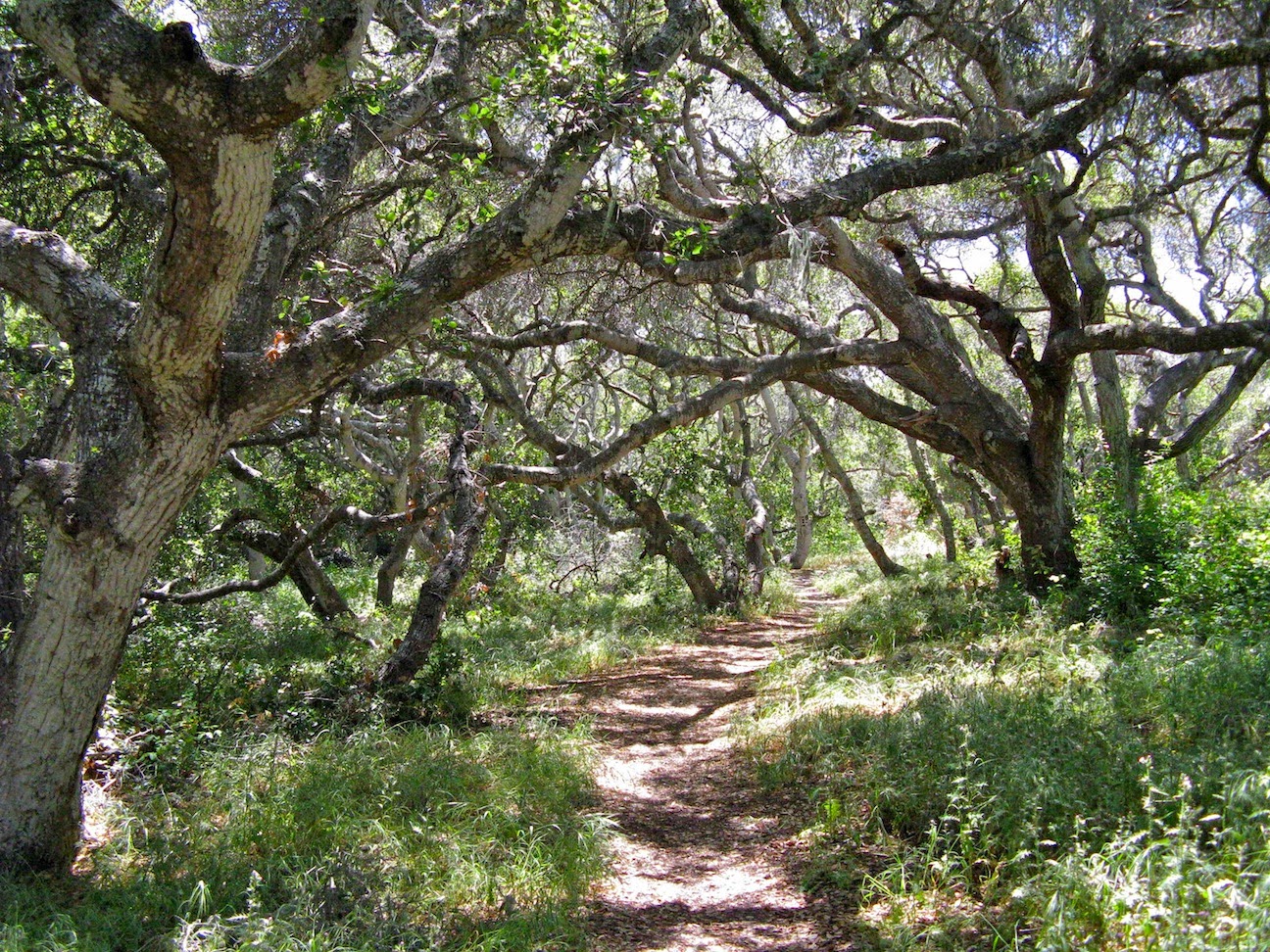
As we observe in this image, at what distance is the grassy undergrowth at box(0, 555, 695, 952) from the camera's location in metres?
3.29

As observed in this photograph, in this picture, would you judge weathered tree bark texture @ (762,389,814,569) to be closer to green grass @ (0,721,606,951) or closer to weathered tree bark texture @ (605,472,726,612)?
weathered tree bark texture @ (605,472,726,612)

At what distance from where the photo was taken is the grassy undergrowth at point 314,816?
3.29 meters

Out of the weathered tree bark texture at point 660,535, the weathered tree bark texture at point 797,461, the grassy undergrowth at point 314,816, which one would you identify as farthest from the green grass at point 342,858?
the weathered tree bark texture at point 797,461

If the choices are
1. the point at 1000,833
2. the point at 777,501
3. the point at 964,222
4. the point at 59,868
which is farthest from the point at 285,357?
the point at 777,501

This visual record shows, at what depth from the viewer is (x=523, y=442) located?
11938 mm

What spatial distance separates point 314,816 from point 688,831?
6.43ft

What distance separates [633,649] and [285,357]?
22.3 ft

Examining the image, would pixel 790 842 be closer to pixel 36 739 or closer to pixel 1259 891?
pixel 1259 891

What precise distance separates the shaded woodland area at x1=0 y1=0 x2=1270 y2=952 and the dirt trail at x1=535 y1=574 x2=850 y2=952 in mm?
241

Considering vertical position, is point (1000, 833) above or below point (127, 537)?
below

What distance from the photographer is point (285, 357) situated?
395 centimetres

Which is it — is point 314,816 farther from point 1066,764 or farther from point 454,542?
point 1066,764

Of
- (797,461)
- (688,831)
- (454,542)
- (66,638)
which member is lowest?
(688,831)

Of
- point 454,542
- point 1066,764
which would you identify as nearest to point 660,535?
point 454,542
